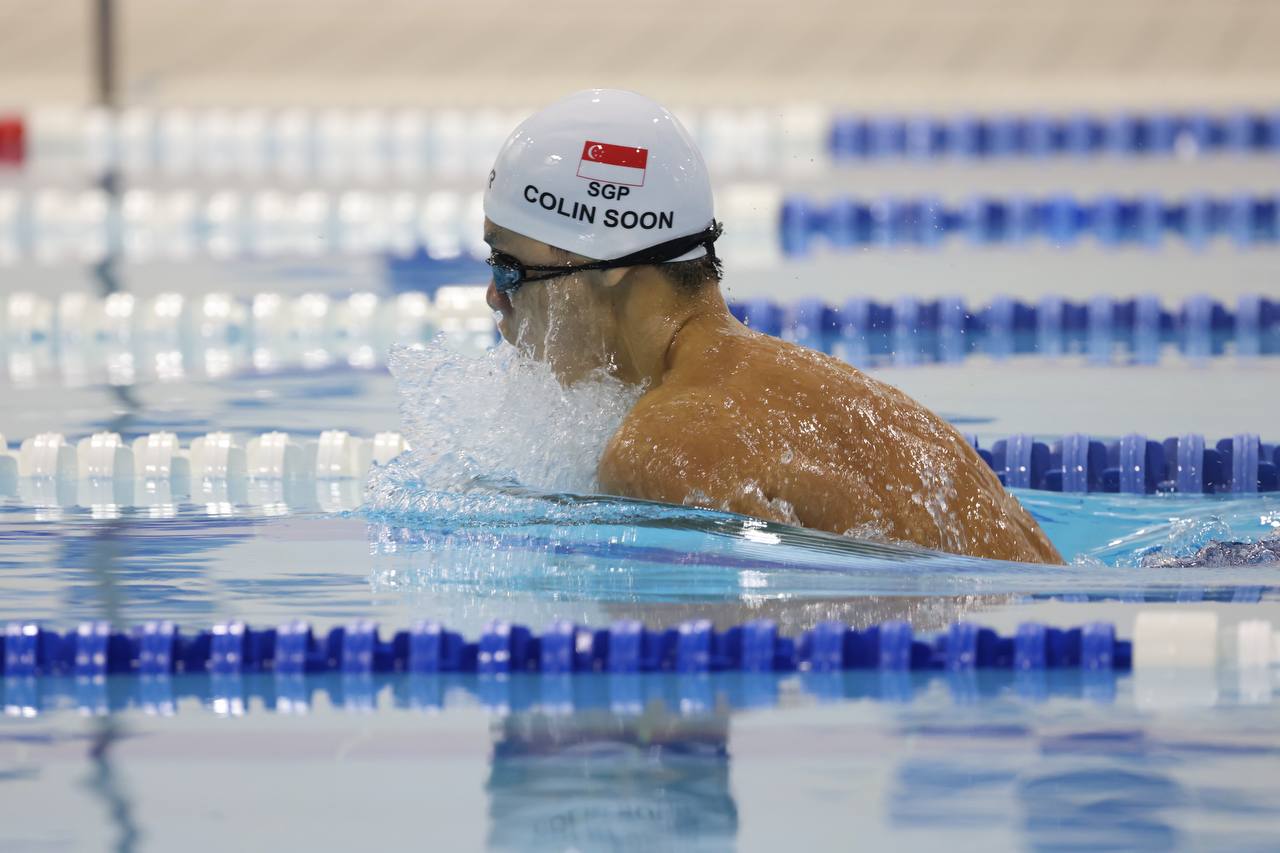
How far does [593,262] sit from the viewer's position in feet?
9.87

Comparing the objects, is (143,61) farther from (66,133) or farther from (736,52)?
(736,52)

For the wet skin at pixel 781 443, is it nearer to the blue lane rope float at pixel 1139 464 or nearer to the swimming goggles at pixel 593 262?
the swimming goggles at pixel 593 262

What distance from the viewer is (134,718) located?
242 cm

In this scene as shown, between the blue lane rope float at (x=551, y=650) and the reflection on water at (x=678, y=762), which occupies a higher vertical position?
the blue lane rope float at (x=551, y=650)

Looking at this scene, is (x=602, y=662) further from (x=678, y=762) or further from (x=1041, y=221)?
(x=1041, y=221)

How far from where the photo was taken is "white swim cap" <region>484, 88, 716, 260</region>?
3018 millimetres

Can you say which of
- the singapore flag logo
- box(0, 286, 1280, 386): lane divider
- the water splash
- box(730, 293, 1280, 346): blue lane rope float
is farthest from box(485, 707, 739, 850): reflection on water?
box(730, 293, 1280, 346): blue lane rope float

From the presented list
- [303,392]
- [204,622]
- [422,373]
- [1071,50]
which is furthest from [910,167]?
[204,622]

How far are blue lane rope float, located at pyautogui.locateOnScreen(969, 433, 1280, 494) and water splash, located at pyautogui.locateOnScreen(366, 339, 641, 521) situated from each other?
1087 mm

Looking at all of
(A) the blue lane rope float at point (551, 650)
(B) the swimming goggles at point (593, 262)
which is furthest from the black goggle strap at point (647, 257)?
(A) the blue lane rope float at point (551, 650)

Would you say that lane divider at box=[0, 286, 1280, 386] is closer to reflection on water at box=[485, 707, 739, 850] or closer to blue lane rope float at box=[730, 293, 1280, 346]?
blue lane rope float at box=[730, 293, 1280, 346]

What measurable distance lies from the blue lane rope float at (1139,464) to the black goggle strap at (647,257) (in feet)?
3.76

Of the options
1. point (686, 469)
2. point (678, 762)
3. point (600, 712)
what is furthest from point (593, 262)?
point (678, 762)

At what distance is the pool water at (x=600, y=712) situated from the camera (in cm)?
203
